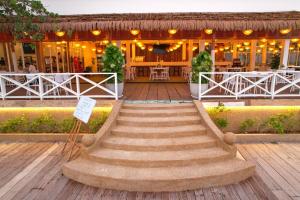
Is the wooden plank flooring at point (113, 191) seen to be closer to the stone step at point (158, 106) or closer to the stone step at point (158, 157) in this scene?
the stone step at point (158, 157)

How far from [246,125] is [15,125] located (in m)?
7.53

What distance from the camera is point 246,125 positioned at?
23.4 ft

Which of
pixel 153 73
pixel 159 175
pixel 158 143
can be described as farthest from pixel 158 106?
pixel 153 73

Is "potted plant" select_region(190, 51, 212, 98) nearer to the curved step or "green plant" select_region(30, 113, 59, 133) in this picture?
the curved step

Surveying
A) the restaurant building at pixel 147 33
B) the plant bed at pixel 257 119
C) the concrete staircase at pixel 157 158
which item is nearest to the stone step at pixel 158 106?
the concrete staircase at pixel 157 158

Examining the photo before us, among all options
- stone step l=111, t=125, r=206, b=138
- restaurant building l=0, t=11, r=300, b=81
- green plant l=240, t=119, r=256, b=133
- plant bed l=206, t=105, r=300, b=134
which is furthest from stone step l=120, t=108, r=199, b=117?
restaurant building l=0, t=11, r=300, b=81

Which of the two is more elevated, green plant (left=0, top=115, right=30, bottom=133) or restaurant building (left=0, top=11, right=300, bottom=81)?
restaurant building (left=0, top=11, right=300, bottom=81)

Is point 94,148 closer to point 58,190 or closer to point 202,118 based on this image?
point 58,190

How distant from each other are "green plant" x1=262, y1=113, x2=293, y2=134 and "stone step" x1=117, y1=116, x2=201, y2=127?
245 centimetres

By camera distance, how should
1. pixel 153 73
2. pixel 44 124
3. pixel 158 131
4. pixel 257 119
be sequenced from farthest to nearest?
1. pixel 153 73
2. pixel 44 124
3. pixel 257 119
4. pixel 158 131

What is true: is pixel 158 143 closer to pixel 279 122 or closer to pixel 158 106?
pixel 158 106

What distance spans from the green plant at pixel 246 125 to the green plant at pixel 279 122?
1.36ft

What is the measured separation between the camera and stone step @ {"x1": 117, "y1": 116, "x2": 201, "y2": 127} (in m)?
6.32

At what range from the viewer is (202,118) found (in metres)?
6.38
